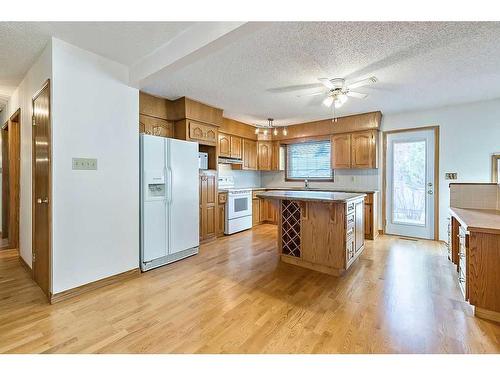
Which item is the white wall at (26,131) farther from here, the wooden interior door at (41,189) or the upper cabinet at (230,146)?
the upper cabinet at (230,146)

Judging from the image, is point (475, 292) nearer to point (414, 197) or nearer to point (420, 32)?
point (420, 32)

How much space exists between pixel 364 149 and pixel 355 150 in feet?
0.56

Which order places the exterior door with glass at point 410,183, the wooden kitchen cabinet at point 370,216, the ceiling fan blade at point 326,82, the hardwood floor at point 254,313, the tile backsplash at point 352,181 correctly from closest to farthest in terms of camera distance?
1. the hardwood floor at point 254,313
2. the ceiling fan blade at point 326,82
3. the exterior door with glass at point 410,183
4. the wooden kitchen cabinet at point 370,216
5. the tile backsplash at point 352,181

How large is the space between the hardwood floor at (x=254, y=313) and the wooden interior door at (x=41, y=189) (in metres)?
0.26

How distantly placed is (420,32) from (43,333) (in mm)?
3805

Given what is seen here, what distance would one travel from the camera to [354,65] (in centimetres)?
264

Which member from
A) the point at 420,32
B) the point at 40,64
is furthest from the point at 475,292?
the point at 40,64

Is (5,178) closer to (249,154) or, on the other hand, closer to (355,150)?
(249,154)

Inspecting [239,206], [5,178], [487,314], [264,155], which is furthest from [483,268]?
[5,178]

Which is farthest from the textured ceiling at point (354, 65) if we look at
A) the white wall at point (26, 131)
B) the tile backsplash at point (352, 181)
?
the tile backsplash at point (352, 181)

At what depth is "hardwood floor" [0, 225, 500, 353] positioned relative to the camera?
1663mm

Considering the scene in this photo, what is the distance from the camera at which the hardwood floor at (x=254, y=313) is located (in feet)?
5.46
